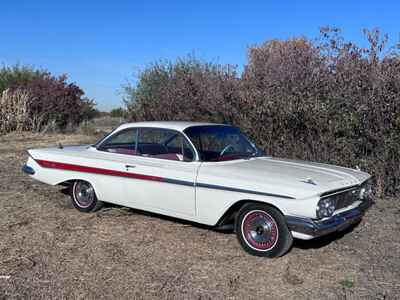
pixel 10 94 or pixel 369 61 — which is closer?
pixel 369 61

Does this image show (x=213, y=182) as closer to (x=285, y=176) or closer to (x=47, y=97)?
(x=285, y=176)

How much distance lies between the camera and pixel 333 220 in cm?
444

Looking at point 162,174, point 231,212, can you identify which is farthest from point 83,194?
point 231,212

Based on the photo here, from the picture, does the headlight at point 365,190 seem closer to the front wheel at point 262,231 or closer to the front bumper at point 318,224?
the front bumper at point 318,224

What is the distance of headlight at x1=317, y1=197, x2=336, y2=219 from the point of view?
4.29 metres

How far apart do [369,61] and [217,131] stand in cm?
396

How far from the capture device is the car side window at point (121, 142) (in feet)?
19.3

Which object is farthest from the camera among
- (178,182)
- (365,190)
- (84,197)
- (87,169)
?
(84,197)

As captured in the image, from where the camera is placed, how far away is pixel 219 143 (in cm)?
576

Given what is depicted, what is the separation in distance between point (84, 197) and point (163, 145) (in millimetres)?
1519

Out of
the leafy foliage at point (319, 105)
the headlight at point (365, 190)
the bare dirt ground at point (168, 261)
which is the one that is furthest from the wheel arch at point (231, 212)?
the leafy foliage at point (319, 105)

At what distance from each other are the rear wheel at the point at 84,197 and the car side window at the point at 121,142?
2.07 feet

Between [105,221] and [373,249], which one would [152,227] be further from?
[373,249]

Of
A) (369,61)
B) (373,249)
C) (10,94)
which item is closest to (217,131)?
(373,249)
